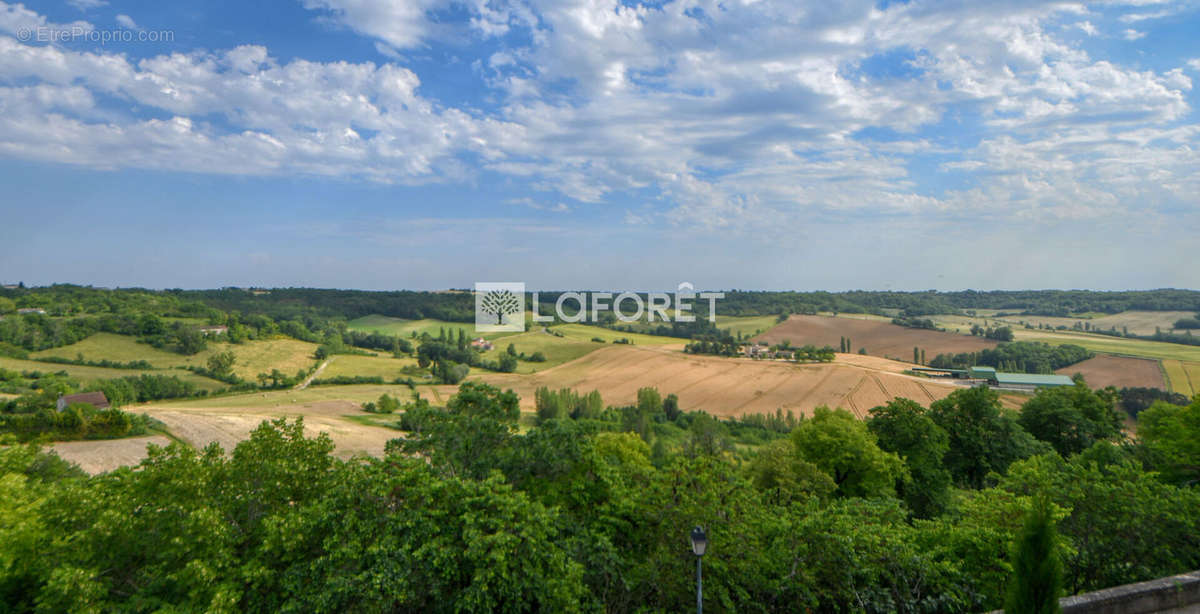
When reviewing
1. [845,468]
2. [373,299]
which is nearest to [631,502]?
[845,468]

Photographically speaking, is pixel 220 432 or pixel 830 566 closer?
pixel 830 566

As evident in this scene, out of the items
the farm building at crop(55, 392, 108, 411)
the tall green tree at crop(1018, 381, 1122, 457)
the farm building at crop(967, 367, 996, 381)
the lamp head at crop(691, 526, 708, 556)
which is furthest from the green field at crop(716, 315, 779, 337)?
the lamp head at crop(691, 526, 708, 556)

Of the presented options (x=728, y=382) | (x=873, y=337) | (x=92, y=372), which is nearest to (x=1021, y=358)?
(x=873, y=337)

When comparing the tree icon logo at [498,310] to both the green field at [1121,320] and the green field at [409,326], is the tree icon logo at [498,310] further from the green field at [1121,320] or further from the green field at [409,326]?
the green field at [1121,320]

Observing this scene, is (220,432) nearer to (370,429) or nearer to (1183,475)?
(370,429)

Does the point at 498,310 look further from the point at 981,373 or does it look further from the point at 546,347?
the point at 981,373

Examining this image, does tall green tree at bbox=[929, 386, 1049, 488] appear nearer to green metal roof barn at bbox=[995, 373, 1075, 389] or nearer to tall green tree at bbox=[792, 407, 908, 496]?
tall green tree at bbox=[792, 407, 908, 496]
